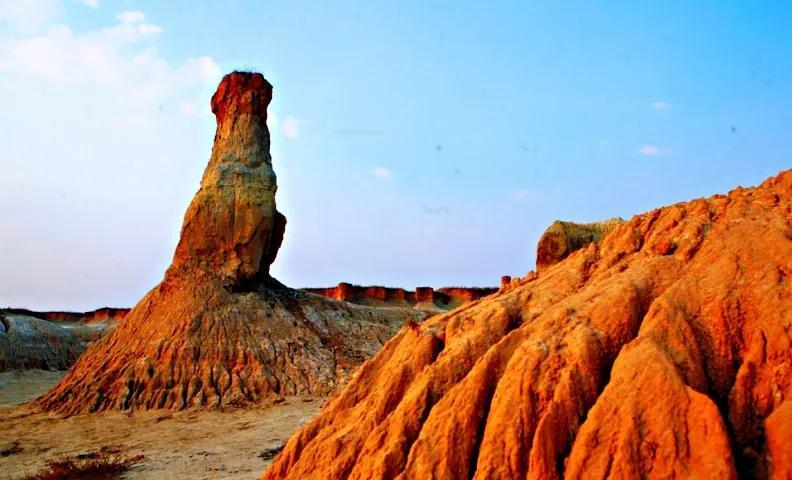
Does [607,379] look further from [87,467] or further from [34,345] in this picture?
[34,345]

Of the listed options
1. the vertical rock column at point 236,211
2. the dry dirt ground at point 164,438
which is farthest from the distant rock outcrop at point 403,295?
the dry dirt ground at point 164,438

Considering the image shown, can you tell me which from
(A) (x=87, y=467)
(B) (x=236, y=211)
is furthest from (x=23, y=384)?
(A) (x=87, y=467)

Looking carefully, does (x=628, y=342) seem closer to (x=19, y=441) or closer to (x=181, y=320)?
(x=19, y=441)

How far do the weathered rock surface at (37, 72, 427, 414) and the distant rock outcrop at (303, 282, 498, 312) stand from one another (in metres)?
24.5

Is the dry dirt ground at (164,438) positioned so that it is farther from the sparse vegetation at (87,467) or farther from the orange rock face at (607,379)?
the orange rock face at (607,379)

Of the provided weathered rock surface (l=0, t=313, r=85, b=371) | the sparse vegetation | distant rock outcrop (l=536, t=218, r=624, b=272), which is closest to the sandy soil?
weathered rock surface (l=0, t=313, r=85, b=371)

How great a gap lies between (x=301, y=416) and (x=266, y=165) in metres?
10.5

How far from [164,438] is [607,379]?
1203 cm

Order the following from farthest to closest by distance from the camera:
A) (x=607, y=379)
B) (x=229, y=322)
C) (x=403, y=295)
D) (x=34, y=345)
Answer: (x=403, y=295), (x=34, y=345), (x=229, y=322), (x=607, y=379)

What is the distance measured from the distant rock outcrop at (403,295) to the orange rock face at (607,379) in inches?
1668

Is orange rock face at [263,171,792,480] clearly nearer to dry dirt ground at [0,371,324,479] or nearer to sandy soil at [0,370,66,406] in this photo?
dry dirt ground at [0,371,324,479]

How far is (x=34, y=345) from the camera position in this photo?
119 ft

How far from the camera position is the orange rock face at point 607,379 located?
5.48 metres

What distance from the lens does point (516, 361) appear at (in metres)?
6.42
